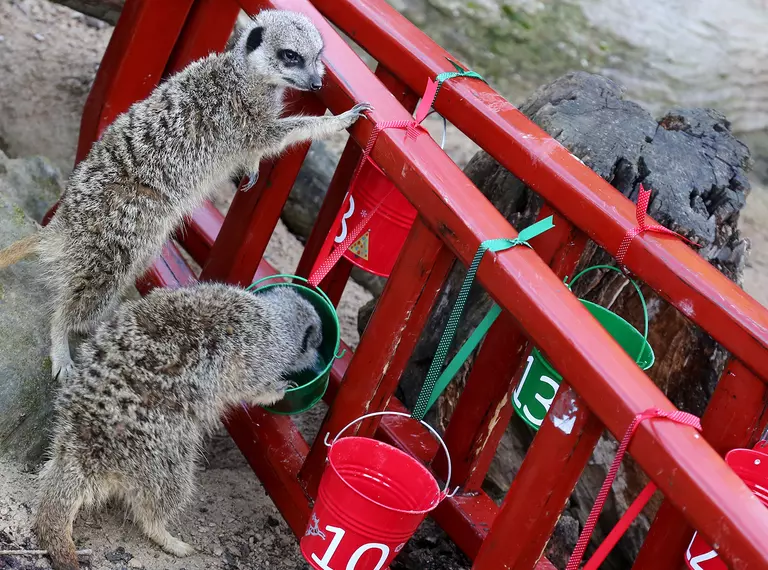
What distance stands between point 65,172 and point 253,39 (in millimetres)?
2004

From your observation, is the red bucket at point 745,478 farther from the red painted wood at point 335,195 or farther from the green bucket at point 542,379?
the red painted wood at point 335,195

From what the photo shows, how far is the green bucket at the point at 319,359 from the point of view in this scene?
2211mm

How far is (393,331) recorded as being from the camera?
182cm

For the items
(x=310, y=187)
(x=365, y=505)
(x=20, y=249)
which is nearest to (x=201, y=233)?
(x=20, y=249)

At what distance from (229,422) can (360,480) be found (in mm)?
815

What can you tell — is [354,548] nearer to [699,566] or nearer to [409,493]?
[409,493]

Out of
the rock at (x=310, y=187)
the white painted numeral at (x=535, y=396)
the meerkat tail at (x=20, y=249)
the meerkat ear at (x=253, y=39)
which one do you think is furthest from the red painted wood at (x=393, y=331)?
the rock at (x=310, y=187)

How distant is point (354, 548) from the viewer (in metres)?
1.58

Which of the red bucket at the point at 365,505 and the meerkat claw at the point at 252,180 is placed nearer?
the red bucket at the point at 365,505

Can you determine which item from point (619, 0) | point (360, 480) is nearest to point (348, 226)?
point (360, 480)

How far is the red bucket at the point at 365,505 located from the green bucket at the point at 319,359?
391 mm

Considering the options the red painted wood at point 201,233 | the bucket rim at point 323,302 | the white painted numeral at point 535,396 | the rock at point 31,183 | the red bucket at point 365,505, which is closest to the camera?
the red bucket at point 365,505

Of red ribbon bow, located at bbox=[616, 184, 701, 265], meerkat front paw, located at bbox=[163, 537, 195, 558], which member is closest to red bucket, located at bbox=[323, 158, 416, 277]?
red ribbon bow, located at bbox=[616, 184, 701, 265]

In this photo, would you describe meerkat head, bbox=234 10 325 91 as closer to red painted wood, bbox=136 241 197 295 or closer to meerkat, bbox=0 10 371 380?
meerkat, bbox=0 10 371 380
